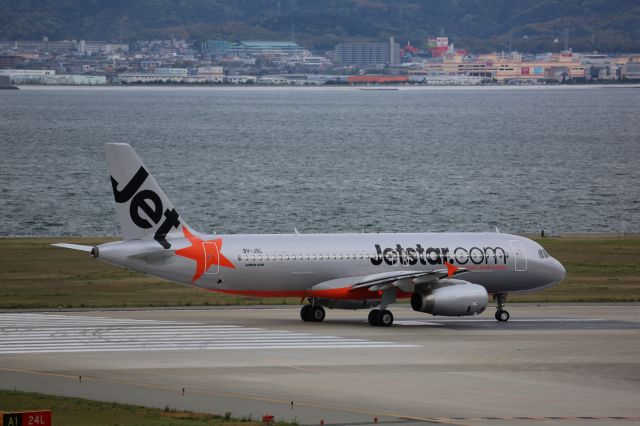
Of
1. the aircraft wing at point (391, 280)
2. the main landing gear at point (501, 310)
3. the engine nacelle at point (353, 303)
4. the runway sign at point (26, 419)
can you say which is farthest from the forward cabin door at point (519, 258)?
the runway sign at point (26, 419)

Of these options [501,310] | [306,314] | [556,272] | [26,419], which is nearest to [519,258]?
[556,272]

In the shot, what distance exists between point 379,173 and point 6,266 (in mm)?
97908

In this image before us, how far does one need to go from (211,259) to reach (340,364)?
31.9ft

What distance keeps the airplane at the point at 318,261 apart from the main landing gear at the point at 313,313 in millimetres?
40

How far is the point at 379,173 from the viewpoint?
16638 cm

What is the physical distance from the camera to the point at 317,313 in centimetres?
5391

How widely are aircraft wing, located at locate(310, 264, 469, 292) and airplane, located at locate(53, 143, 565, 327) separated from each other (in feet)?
0.13

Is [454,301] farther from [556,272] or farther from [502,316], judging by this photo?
[556,272]

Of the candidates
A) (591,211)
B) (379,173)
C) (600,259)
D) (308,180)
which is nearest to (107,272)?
(600,259)

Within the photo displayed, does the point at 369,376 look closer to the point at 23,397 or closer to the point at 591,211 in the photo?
the point at 23,397

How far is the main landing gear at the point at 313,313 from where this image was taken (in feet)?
177

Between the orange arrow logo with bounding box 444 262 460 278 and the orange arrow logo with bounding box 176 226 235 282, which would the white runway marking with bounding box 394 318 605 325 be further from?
the orange arrow logo with bounding box 176 226 235 282

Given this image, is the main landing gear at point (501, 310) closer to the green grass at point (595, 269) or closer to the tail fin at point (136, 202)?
the green grass at point (595, 269)

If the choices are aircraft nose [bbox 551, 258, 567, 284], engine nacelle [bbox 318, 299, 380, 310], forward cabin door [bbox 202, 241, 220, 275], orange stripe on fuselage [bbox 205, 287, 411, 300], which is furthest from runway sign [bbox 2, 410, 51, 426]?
aircraft nose [bbox 551, 258, 567, 284]
